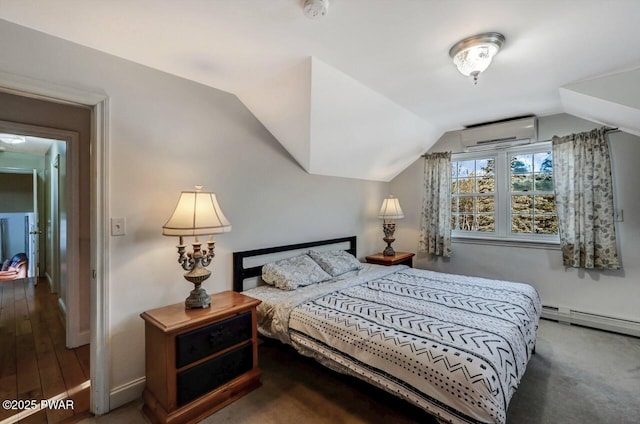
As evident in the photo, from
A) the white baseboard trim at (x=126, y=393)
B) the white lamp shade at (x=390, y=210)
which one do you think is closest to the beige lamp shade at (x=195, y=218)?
the white baseboard trim at (x=126, y=393)

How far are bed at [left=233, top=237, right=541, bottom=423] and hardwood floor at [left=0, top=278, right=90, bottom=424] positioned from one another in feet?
4.42

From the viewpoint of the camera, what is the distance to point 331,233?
3.61 meters

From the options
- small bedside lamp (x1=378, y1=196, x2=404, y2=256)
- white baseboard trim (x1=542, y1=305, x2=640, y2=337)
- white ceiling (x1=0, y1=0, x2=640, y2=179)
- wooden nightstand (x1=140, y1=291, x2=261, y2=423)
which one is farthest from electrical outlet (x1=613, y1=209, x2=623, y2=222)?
wooden nightstand (x1=140, y1=291, x2=261, y2=423)

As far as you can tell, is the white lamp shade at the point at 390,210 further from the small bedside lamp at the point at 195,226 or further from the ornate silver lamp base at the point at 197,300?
the ornate silver lamp base at the point at 197,300

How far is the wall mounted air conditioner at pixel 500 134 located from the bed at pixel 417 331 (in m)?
1.78

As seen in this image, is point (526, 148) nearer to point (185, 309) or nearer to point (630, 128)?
point (630, 128)

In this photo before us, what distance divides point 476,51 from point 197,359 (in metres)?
2.62

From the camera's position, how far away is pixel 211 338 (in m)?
1.87

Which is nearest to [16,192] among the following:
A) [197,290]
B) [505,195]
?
[197,290]

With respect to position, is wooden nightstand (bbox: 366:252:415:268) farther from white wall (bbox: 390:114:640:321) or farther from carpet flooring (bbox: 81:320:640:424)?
carpet flooring (bbox: 81:320:640:424)

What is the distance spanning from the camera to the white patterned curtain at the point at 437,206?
3967 mm

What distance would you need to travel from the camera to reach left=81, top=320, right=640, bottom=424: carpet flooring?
181 cm

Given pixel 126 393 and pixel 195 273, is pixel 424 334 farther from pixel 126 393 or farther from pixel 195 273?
pixel 126 393

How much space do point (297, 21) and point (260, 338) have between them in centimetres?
258
